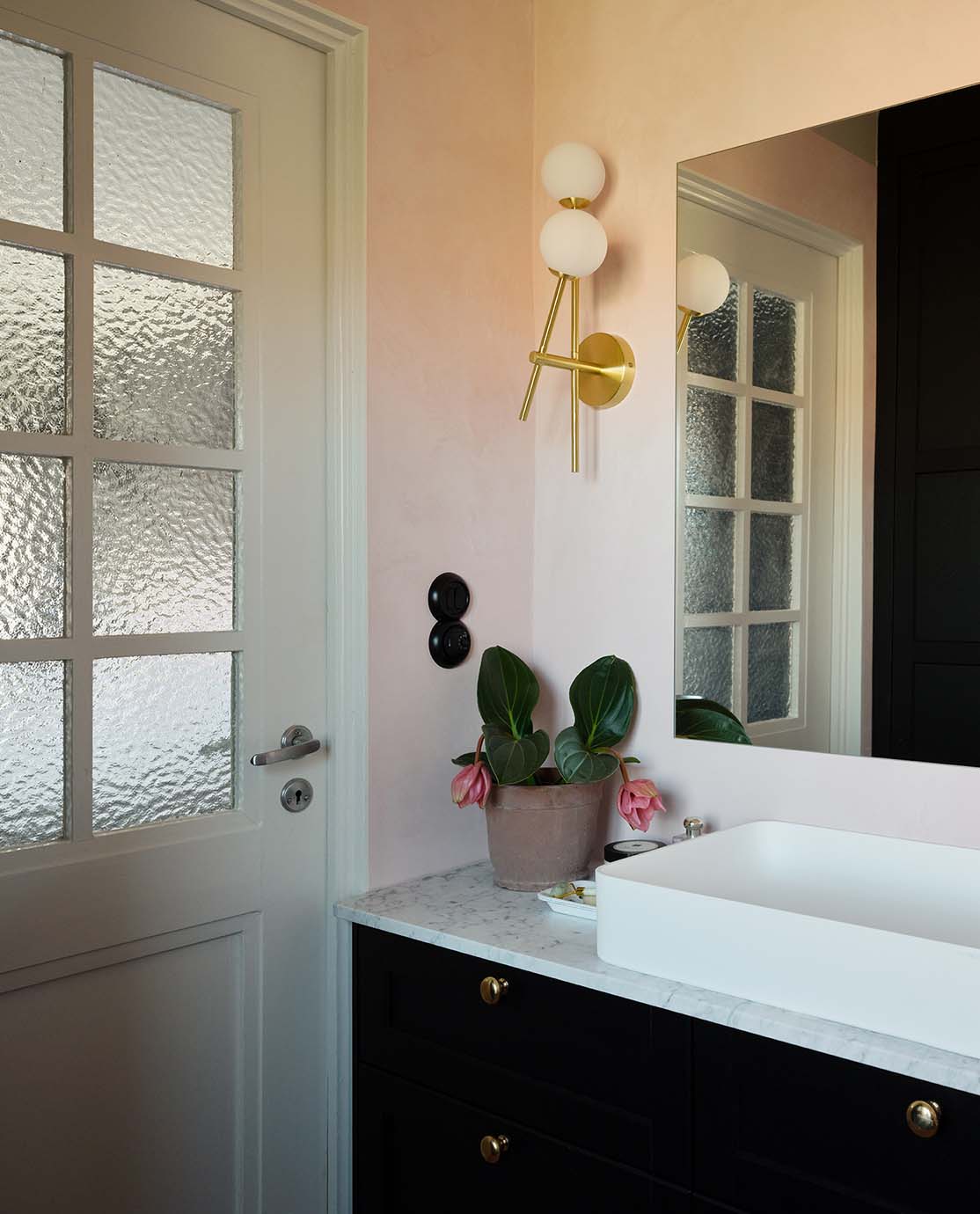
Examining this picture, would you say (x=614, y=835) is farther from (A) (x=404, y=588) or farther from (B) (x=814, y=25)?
(B) (x=814, y=25)

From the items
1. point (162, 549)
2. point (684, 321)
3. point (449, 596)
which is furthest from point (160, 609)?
point (684, 321)

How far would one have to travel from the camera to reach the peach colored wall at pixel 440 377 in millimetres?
1807

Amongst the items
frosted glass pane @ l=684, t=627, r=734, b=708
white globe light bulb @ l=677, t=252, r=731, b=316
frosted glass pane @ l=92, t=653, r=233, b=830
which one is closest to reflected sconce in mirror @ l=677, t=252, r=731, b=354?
white globe light bulb @ l=677, t=252, r=731, b=316

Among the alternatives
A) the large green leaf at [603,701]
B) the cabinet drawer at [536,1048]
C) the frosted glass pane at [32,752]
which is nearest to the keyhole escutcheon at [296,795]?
the cabinet drawer at [536,1048]

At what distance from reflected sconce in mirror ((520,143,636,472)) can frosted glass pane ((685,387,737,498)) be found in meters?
0.14

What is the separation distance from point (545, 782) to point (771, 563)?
20.1 inches

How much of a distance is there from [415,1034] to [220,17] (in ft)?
4.94

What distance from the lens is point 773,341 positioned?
175cm

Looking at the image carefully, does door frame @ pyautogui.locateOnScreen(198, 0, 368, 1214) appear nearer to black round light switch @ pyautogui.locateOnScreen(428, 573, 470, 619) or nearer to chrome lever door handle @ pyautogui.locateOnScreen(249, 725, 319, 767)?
chrome lever door handle @ pyautogui.locateOnScreen(249, 725, 319, 767)

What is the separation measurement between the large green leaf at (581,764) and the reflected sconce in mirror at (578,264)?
1.56 ft

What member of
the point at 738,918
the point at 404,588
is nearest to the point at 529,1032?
the point at 738,918

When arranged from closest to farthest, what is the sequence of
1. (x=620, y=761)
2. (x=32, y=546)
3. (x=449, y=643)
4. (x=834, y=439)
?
(x=32, y=546) < (x=834, y=439) < (x=620, y=761) < (x=449, y=643)

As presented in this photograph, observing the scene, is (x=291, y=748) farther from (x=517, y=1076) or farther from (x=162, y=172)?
(x=162, y=172)

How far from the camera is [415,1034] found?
165 centimetres
